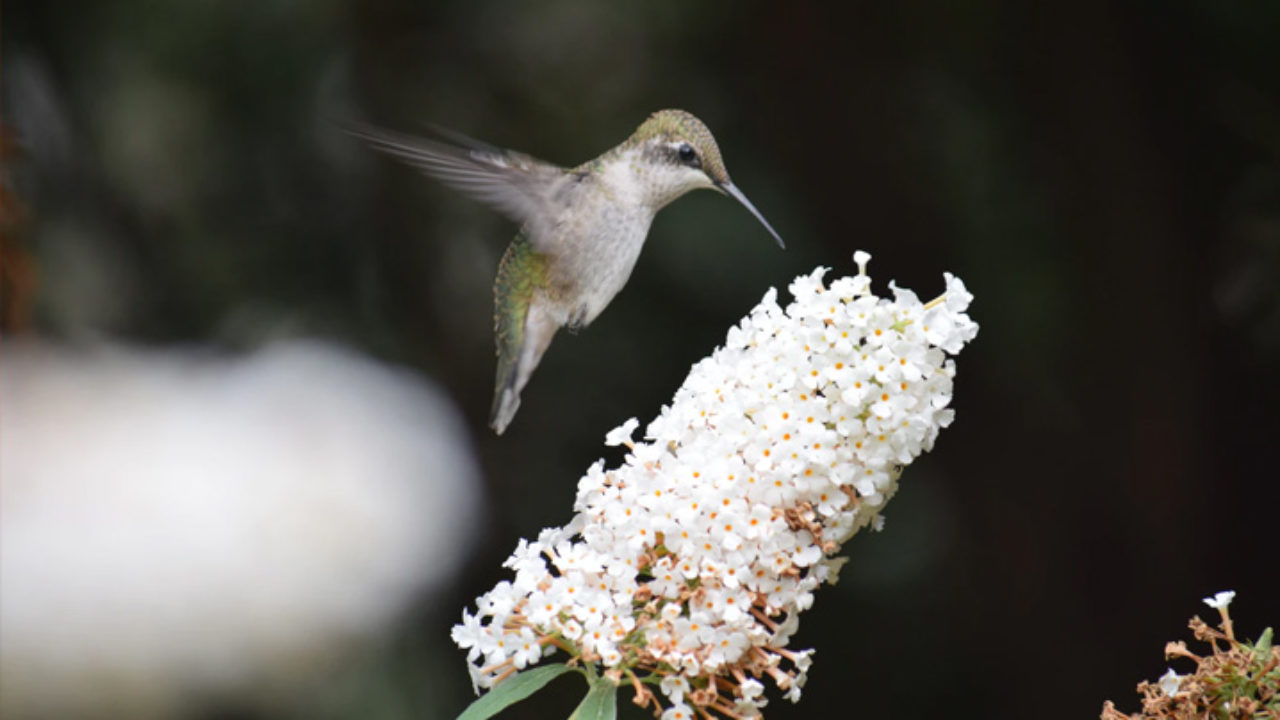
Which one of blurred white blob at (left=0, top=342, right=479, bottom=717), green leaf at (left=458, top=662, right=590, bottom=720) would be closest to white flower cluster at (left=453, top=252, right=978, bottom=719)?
green leaf at (left=458, top=662, right=590, bottom=720)

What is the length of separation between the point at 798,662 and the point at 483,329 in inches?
Answer: 71.1

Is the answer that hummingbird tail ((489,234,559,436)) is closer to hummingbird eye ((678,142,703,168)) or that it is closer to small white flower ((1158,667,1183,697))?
hummingbird eye ((678,142,703,168))

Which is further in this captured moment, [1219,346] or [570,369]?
[570,369]

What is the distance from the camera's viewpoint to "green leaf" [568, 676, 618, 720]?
90 centimetres

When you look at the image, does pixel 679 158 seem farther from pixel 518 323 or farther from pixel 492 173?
pixel 518 323

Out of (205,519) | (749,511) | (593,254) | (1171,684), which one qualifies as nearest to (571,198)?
(593,254)

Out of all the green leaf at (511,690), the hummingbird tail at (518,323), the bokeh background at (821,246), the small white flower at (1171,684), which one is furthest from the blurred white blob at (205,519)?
the small white flower at (1171,684)

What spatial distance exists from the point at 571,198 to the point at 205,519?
1.99 metres

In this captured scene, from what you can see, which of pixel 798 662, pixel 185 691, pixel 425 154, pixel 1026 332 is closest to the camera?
pixel 798 662

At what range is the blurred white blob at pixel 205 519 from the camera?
2.86 metres

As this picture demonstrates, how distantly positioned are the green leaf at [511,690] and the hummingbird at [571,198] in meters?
0.30

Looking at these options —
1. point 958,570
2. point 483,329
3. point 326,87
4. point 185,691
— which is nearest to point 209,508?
point 185,691

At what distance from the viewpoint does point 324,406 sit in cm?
308

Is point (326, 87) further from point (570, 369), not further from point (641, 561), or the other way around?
point (641, 561)
